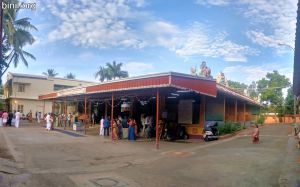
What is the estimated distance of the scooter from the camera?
2208 centimetres

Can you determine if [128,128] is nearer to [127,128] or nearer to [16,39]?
[127,128]

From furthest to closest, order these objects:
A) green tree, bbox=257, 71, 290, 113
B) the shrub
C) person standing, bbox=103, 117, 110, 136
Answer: green tree, bbox=257, 71, 290, 113, person standing, bbox=103, 117, 110, 136, the shrub

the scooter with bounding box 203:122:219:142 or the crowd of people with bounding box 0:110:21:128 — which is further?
the crowd of people with bounding box 0:110:21:128

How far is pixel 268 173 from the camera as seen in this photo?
37.1 ft

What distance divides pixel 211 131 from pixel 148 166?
10.3 m

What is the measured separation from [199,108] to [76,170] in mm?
13111

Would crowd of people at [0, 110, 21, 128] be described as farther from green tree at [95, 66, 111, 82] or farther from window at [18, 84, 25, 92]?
green tree at [95, 66, 111, 82]

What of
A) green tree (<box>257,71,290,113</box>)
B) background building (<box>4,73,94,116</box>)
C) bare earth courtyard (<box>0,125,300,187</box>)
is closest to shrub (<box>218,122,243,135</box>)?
bare earth courtyard (<box>0,125,300,187</box>)

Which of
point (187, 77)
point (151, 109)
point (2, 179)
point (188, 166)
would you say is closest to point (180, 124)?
point (151, 109)

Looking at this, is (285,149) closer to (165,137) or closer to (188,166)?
(188,166)

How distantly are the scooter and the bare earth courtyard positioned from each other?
4206mm

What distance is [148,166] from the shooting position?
13062 mm

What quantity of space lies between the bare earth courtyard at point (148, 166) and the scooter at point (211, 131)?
4206 millimetres

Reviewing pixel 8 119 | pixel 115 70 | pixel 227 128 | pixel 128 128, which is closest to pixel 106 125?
pixel 128 128
